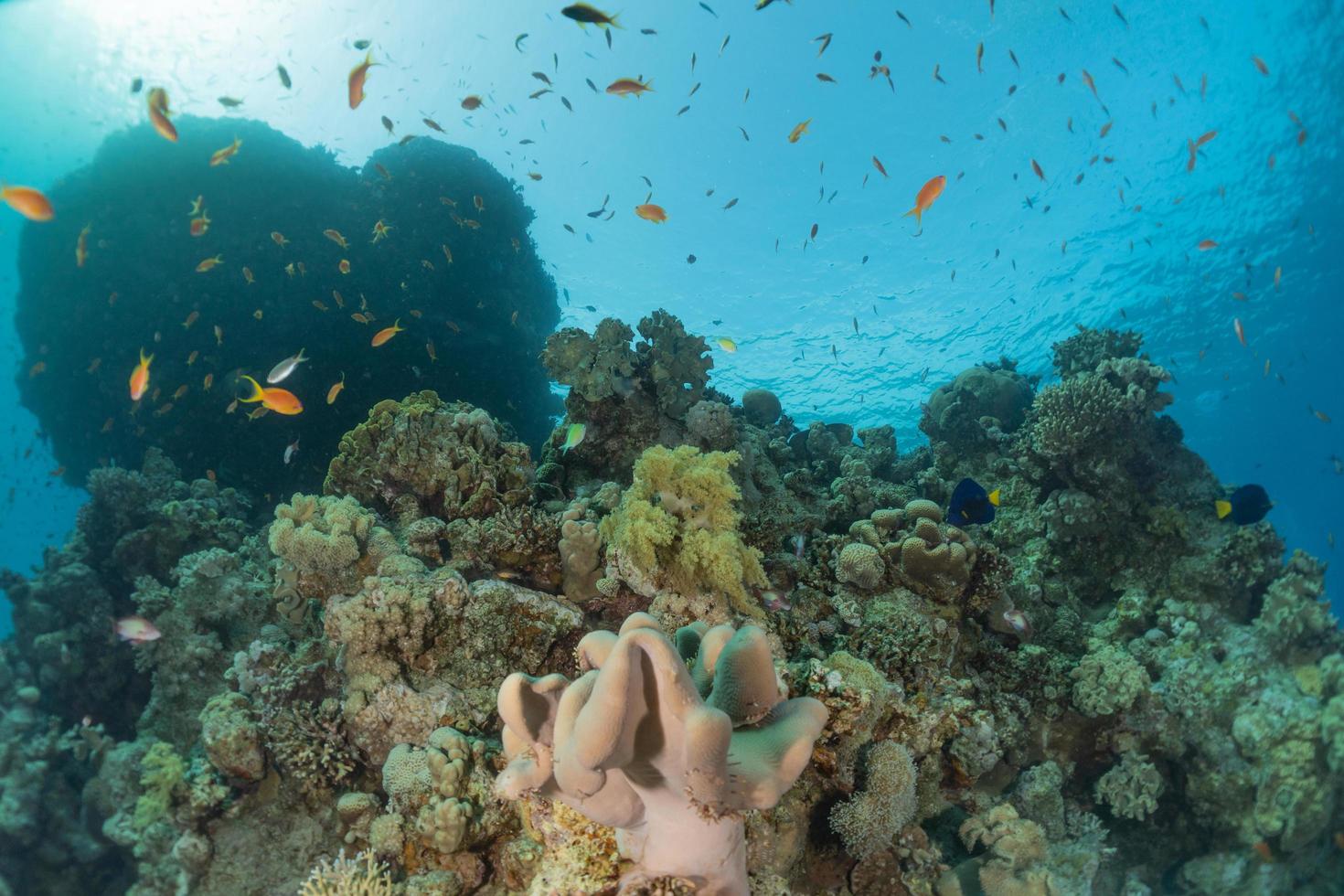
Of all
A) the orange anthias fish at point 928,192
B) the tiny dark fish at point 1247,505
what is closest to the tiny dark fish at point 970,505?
the orange anthias fish at point 928,192

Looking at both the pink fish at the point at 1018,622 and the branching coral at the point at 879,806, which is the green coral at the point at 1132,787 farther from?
the branching coral at the point at 879,806

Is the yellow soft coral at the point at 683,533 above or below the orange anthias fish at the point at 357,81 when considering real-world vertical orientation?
below

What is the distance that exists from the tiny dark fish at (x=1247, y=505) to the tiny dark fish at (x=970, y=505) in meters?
4.02

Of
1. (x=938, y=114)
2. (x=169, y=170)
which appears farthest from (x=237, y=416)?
(x=938, y=114)

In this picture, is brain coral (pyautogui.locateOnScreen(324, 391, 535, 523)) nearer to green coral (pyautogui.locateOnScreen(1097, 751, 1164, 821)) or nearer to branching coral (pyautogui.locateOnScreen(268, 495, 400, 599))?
branching coral (pyautogui.locateOnScreen(268, 495, 400, 599))

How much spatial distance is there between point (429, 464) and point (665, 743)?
541 cm

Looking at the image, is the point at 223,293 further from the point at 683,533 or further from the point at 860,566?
the point at 860,566

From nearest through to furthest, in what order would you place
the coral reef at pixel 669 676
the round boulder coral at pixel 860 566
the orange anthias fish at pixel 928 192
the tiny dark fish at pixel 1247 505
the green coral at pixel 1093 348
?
1. the coral reef at pixel 669 676
2. the round boulder coral at pixel 860 566
3. the orange anthias fish at pixel 928 192
4. the tiny dark fish at pixel 1247 505
5. the green coral at pixel 1093 348

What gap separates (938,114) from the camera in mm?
24062

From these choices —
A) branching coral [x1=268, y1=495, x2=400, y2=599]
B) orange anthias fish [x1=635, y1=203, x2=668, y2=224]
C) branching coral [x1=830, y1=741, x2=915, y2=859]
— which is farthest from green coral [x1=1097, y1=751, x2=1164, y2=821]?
orange anthias fish [x1=635, y1=203, x2=668, y2=224]

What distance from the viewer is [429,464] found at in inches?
262

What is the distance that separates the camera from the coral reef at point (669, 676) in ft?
9.13

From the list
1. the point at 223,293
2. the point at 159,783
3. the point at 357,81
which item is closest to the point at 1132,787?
the point at 159,783

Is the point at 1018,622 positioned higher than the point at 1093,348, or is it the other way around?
the point at 1093,348
